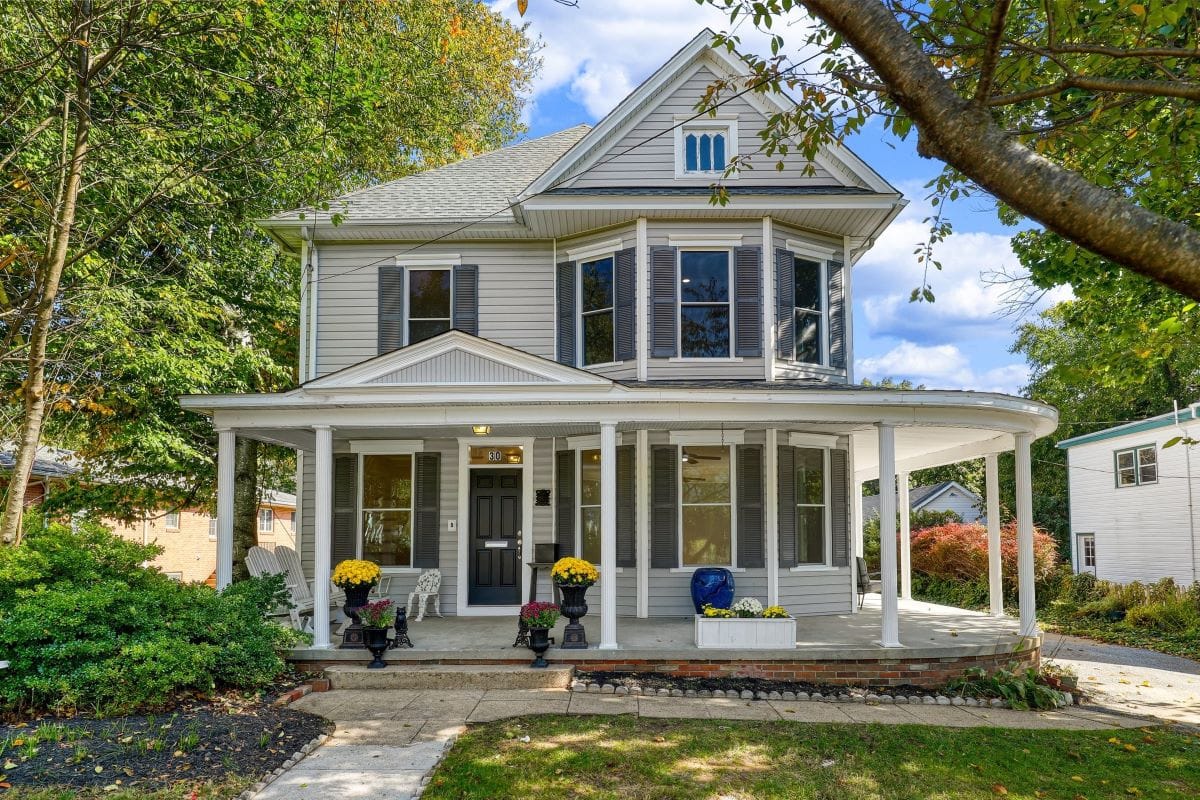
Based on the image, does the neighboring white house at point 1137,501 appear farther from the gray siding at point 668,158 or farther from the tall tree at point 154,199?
the tall tree at point 154,199

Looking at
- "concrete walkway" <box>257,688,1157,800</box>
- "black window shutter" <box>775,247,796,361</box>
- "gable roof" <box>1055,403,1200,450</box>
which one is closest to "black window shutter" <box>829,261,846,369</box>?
"black window shutter" <box>775,247,796,361</box>

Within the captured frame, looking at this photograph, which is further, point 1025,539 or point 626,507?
point 626,507

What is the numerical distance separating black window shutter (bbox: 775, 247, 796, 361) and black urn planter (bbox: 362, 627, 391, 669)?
→ 6058mm

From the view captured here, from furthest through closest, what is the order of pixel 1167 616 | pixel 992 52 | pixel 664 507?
pixel 1167 616 < pixel 664 507 < pixel 992 52

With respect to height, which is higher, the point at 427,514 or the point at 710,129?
the point at 710,129

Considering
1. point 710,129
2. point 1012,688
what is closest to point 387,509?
point 710,129

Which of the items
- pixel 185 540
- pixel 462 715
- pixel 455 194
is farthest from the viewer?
pixel 185 540

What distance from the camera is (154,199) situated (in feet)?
28.8

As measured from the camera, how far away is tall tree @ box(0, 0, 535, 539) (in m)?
8.30

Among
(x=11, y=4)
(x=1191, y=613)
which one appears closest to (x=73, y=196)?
(x=11, y=4)

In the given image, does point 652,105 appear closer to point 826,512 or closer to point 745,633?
point 826,512

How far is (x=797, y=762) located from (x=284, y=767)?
12.2ft

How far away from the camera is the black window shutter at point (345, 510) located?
11.9 metres

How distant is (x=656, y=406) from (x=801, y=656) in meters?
3.08
